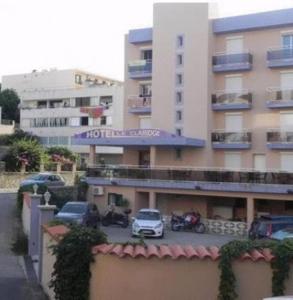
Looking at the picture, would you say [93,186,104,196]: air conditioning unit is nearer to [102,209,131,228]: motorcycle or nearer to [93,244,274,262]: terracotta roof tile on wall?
[102,209,131,228]: motorcycle

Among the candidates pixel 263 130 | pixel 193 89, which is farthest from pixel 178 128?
pixel 263 130

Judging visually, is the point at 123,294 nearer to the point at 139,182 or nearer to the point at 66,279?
the point at 66,279

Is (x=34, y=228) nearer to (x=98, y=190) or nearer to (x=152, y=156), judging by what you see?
(x=152, y=156)

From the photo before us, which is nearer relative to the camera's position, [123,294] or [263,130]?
[123,294]

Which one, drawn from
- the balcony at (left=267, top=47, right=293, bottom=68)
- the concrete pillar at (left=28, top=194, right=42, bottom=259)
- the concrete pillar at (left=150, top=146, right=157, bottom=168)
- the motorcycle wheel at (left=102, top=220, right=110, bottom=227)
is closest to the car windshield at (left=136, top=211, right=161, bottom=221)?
the motorcycle wheel at (left=102, top=220, right=110, bottom=227)

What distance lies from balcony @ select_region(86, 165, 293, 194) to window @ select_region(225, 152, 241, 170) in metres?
3.82

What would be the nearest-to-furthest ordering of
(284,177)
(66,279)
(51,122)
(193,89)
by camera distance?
(66,279) → (284,177) → (193,89) → (51,122)

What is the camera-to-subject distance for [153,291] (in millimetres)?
9828

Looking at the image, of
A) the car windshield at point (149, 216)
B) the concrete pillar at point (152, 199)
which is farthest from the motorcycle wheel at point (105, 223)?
the car windshield at point (149, 216)

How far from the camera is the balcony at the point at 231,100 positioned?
3931cm

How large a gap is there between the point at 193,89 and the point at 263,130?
221 inches

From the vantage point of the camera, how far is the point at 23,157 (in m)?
60.1

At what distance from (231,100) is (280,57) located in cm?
433

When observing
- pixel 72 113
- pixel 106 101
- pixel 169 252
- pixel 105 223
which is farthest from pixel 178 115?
pixel 72 113
